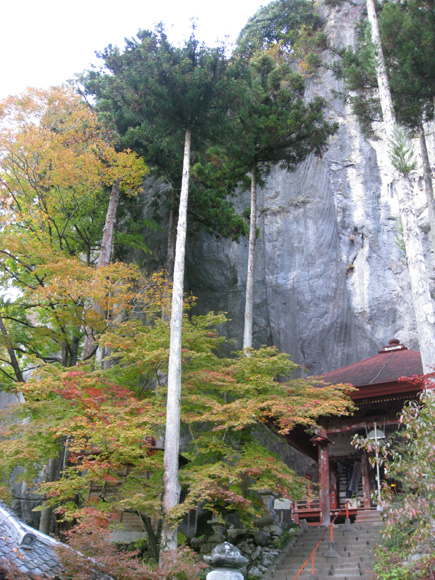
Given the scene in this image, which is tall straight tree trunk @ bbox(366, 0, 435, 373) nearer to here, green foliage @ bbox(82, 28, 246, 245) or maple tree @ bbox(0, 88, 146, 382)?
green foliage @ bbox(82, 28, 246, 245)

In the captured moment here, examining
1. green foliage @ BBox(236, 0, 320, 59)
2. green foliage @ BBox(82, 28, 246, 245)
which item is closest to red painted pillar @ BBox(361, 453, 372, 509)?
green foliage @ BBox(82, 28, 246, 245)

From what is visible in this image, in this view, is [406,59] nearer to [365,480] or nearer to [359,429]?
[359,429]

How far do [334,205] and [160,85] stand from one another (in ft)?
37.2

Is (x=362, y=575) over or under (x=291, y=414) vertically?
under

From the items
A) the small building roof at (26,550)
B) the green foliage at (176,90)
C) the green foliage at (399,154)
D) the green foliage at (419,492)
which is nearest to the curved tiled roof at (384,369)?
the green foliage at (399,154)

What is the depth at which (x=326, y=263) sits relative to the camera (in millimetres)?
22797

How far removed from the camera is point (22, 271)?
15906 mm

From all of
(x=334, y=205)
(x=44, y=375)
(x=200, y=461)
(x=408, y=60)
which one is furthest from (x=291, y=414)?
(x=334, y=205)

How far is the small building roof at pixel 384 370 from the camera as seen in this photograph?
1385cm

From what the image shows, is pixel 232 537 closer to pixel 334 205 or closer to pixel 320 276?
pixel 320 276

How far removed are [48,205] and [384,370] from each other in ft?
37.6

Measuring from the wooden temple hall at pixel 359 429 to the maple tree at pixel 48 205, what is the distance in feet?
23.4

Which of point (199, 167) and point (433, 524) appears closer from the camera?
point (433, 524)

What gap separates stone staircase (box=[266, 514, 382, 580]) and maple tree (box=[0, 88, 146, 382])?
7480 mm
